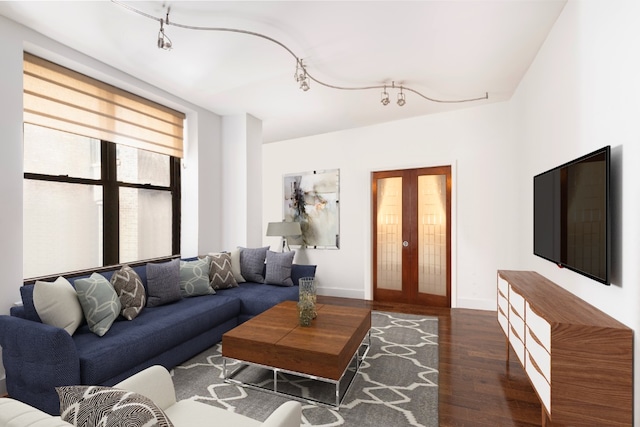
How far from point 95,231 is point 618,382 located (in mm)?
4235

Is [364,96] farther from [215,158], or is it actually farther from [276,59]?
[215,158]

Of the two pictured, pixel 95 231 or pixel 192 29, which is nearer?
pixel 192 29

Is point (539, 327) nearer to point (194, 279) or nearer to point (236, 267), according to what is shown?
point (194, 279)

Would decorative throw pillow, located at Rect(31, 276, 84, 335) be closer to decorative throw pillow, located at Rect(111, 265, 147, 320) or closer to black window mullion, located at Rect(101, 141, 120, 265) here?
decorative throw pillow, located at Rect(111, 265, 147, 320)

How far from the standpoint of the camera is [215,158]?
4.56 meters

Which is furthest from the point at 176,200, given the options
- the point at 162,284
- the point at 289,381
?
the point at 289,381

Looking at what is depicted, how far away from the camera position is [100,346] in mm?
2129

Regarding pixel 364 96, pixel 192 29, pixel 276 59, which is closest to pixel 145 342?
pixel 192 29

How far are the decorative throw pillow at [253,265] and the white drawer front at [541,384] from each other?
9.63ft

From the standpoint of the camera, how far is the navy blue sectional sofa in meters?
1.93

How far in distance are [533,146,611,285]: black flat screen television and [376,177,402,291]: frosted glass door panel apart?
2404mm

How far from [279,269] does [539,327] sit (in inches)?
111

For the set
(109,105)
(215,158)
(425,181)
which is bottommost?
(425,181)

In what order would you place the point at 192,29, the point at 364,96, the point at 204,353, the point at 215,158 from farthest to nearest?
the point at 215,158 → the point at 364,96 → the point at 204,353 → the point at 192,29
